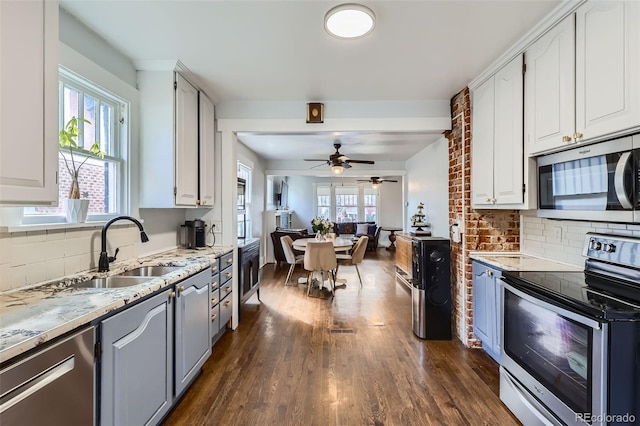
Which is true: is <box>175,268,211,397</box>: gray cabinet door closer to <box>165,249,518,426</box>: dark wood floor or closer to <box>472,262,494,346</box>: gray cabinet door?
<box>165,249,518,426</box>: dark wood floor

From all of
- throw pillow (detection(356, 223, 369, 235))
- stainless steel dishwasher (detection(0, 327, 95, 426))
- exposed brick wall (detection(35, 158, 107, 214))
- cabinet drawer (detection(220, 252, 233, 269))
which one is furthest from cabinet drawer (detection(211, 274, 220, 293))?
throw pillow (detection(356, 223, 369, 235))

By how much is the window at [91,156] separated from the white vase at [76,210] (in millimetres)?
61

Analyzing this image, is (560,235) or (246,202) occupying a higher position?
(246,202)

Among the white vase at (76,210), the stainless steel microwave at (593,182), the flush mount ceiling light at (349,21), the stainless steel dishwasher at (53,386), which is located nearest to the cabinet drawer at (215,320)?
the white vase at (76,210)

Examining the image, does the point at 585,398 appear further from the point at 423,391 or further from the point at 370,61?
the point at 370,61

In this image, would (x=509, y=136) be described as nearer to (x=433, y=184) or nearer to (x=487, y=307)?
(x=487, y=307)

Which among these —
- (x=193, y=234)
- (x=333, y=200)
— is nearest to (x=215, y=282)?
(x=193, y=234)

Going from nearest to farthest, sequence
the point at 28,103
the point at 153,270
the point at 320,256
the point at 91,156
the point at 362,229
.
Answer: the point at 28,103, the point at 91,156, the point at 153,270, the point at 320,256, the point at 362,229

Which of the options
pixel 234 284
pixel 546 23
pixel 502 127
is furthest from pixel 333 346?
pixel 546 23

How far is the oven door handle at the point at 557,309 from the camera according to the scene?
1.29 metres

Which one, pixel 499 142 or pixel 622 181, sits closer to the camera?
pixel 622 181

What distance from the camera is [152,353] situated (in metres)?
1.58

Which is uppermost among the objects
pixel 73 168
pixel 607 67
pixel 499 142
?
pixel 607 67

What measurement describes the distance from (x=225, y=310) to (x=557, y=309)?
261cm
